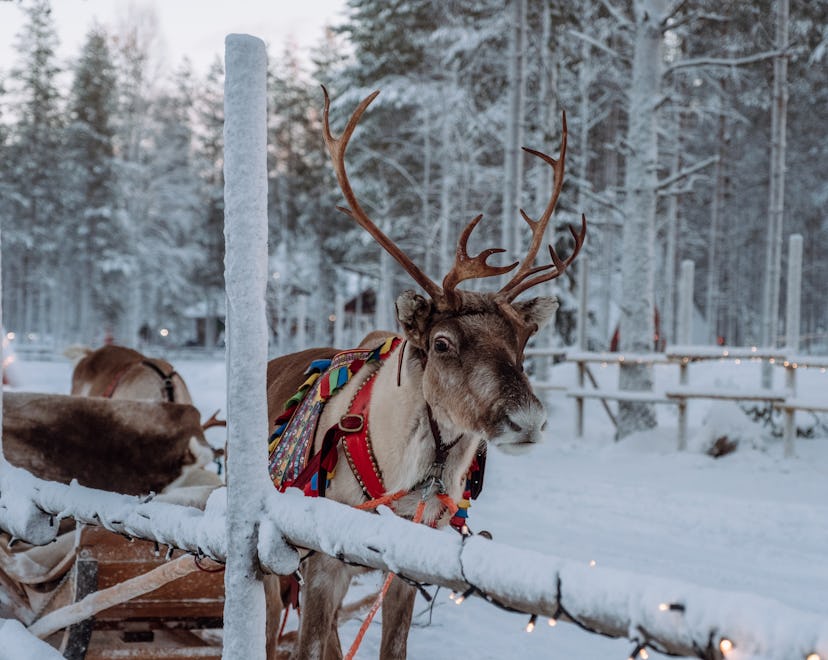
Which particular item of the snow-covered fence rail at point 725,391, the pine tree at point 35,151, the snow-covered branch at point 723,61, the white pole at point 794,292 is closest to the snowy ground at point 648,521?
the snow-covered fence rail at point 725,391

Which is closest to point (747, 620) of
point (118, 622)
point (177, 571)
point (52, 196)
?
point (177, 571)

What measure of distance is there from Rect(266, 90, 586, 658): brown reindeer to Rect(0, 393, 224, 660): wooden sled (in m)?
0.54

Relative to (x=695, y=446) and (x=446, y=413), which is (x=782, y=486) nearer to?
(x=695, y=446)

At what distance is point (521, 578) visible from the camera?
1.29 m

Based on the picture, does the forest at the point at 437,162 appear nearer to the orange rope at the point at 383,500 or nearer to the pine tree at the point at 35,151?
Result: the pine tree at the point at 35,151

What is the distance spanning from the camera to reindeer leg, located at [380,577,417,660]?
2910mm

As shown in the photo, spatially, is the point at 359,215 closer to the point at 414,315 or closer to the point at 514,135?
the point at 414,315

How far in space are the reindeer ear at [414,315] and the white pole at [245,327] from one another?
833 mm

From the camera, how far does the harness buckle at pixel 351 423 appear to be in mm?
A: 2682

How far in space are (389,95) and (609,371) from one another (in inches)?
387

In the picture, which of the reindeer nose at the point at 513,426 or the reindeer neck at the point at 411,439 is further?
the reindeer neck at the point at 411,439

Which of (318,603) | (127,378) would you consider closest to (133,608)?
(318,603)

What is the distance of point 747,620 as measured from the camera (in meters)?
1.03

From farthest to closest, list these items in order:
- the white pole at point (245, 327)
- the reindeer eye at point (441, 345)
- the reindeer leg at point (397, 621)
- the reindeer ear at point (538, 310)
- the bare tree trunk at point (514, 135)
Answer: the bare tree trunk at point (514, 135) < the reindeer leg at point (397, 621) < the reindeer ear at point (538, 310) < the reindeer eye at point (441, 345) < the white pole at point (245, 327)
